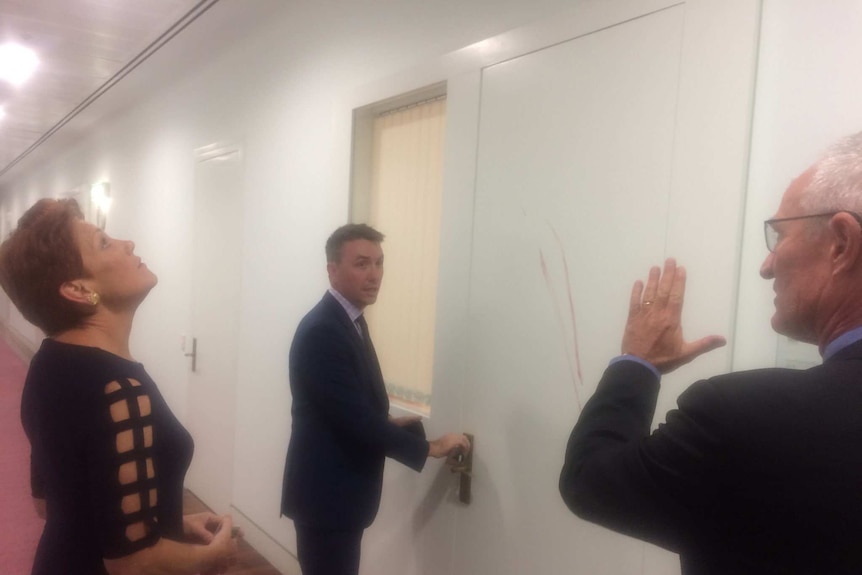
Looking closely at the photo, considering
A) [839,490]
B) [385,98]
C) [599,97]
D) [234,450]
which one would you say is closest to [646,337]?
[839,490]

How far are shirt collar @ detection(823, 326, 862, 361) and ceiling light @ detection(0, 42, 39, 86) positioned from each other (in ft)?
14.6

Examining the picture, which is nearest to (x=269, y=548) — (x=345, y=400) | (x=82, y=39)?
(x=345, y=400)

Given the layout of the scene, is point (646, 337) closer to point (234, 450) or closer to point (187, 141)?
point (234, 450)

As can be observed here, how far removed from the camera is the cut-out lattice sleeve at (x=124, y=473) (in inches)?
40.9

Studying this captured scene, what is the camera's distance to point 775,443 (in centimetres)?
63

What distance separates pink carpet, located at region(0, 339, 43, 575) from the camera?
2.94 metres

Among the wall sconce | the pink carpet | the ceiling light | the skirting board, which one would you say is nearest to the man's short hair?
the skirting board

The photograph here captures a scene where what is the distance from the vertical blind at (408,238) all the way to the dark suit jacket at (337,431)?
28 cm

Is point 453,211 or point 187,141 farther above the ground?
point 187,141

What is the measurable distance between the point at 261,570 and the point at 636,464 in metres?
2.71

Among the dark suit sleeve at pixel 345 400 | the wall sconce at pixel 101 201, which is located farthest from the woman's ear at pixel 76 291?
the wall sconce at pixel 101 201

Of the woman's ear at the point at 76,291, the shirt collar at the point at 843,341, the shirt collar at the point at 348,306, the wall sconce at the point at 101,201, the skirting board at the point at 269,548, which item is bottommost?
the skirting board at the point at 269,548

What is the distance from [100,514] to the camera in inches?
40.8

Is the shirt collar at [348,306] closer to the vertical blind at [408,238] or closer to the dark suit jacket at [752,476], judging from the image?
the vertical blind at [408,238]
